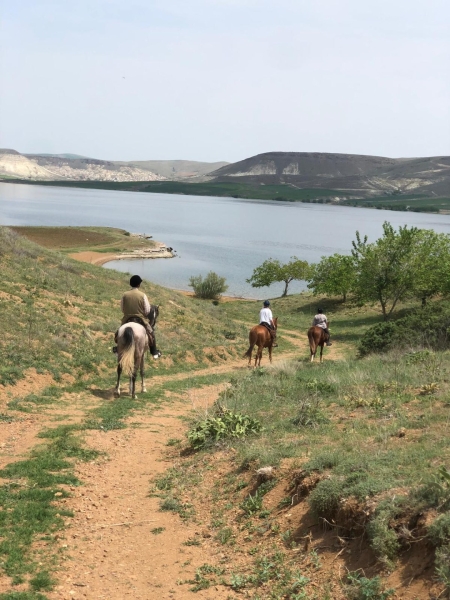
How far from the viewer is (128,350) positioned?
13836mm

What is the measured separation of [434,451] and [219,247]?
324 feet

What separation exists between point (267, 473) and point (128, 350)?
6777mm

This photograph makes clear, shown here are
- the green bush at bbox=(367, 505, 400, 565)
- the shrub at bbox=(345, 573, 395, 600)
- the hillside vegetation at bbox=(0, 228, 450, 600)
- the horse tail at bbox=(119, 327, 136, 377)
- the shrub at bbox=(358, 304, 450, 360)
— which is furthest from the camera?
the shrub at bbox=(358, 304, 450, 360)

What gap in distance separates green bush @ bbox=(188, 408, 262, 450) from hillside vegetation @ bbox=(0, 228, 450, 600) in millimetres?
31

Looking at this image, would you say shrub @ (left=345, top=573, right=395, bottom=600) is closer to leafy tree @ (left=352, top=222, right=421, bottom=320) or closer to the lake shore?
leafy tree @ (left=352, top=222, right=421, bottom=320)

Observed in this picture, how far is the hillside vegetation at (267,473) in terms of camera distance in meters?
5.68

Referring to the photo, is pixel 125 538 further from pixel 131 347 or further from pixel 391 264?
pixel 391 264

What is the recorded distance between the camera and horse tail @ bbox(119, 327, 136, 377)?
13.8 m

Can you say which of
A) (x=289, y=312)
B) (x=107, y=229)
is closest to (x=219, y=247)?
(x=107, y=229)

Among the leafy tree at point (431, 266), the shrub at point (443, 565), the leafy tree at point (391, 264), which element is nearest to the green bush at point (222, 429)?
the shrub at point (443, 565)

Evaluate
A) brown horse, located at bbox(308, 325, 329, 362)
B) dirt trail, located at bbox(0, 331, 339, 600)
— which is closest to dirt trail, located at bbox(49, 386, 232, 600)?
dirt trail, located at bbox(0, 331, 339, 600)

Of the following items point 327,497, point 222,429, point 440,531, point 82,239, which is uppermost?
point 440,531

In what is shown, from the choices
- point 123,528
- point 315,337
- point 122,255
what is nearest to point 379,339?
point 315,337

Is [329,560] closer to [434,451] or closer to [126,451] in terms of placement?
[434,451]
